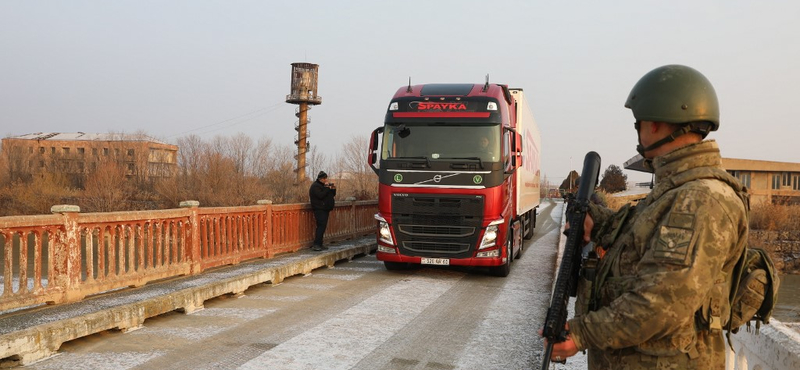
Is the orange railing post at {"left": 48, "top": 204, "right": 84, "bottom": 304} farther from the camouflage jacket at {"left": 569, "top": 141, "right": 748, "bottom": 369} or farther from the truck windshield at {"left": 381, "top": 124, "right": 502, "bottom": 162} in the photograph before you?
the camouflage jacket at {"left": 569, "top": 141, "right": 748, "bottom": 369}

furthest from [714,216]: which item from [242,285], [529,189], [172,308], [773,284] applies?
[529,189]

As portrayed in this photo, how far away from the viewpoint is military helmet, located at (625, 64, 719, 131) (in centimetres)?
243

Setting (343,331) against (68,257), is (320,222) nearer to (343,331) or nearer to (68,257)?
(68,257)

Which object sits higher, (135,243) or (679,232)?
(679,232)

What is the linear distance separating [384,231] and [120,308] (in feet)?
17.3

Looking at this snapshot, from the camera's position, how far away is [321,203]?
45.8 ft

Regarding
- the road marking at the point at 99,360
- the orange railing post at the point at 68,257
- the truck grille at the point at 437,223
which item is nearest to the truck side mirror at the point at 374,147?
the truck grille at the point at 437,223

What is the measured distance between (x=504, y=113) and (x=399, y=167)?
7.49 feet

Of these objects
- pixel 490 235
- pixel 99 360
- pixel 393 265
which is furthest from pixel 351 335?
pixel 393 265

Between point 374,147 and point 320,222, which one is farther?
point 320,222

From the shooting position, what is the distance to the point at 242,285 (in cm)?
953

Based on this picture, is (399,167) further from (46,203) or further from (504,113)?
(46,203)

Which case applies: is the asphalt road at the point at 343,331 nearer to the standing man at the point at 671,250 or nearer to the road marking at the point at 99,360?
the road marking at the point at 99,360

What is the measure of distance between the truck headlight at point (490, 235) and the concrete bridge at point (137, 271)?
3.53 m
